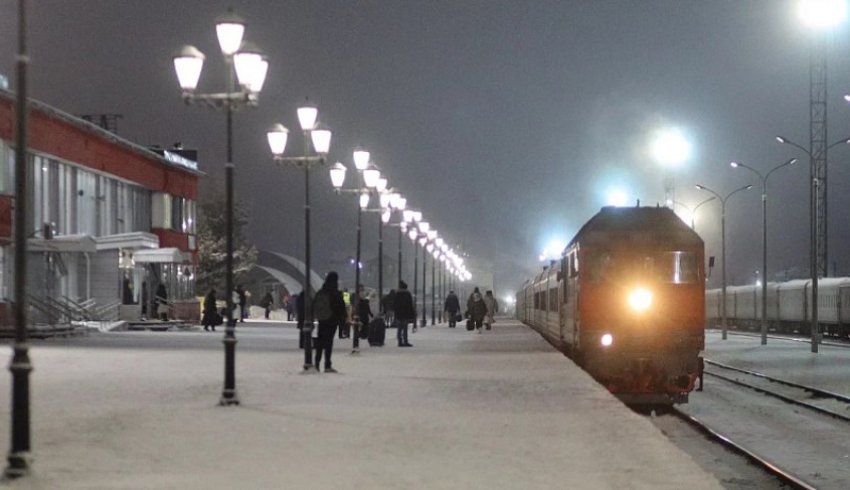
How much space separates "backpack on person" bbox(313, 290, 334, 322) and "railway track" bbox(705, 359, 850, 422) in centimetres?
933

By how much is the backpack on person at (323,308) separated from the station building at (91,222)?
54.3 feet

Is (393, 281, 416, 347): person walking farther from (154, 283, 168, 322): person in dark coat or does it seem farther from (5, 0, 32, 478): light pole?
(5, 0, 32, 478): light pole

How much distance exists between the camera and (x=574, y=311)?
1033 inches

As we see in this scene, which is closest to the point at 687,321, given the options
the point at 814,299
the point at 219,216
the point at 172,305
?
the point at 814,299

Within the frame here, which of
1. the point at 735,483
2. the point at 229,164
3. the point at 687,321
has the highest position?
the point at 229,164

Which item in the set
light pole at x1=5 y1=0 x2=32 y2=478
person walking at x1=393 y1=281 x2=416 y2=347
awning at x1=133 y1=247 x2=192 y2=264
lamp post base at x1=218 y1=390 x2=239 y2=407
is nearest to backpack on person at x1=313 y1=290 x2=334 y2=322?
lamp post base at x1=218 y1=390 x2=239 y2=407

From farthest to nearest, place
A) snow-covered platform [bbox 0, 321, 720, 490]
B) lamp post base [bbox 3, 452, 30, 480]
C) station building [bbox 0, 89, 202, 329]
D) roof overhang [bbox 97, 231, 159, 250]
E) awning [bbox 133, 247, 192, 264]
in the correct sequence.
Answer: awning [bbox 133, 247, 192, 264] → roof overhang [bbox 97, 231, 159, 250] → station building [bbox 0, 89, 202, 329] → snow-covered platform [bbox 0, 321, 720, 490] → lamp post base [bbox 3, 452, 30, 480]

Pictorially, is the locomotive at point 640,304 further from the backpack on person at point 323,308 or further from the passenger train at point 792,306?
the passenger train at point 792,306

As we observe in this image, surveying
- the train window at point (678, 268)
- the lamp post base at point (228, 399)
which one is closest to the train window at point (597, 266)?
the train window at point (678, 268)

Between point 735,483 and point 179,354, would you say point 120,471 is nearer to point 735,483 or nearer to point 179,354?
point 735,483

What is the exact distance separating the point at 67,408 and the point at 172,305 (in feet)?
143

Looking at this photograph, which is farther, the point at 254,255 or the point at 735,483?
the point at 254,255

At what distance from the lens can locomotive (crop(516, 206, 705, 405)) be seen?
24.0m

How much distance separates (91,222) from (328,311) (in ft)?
113
